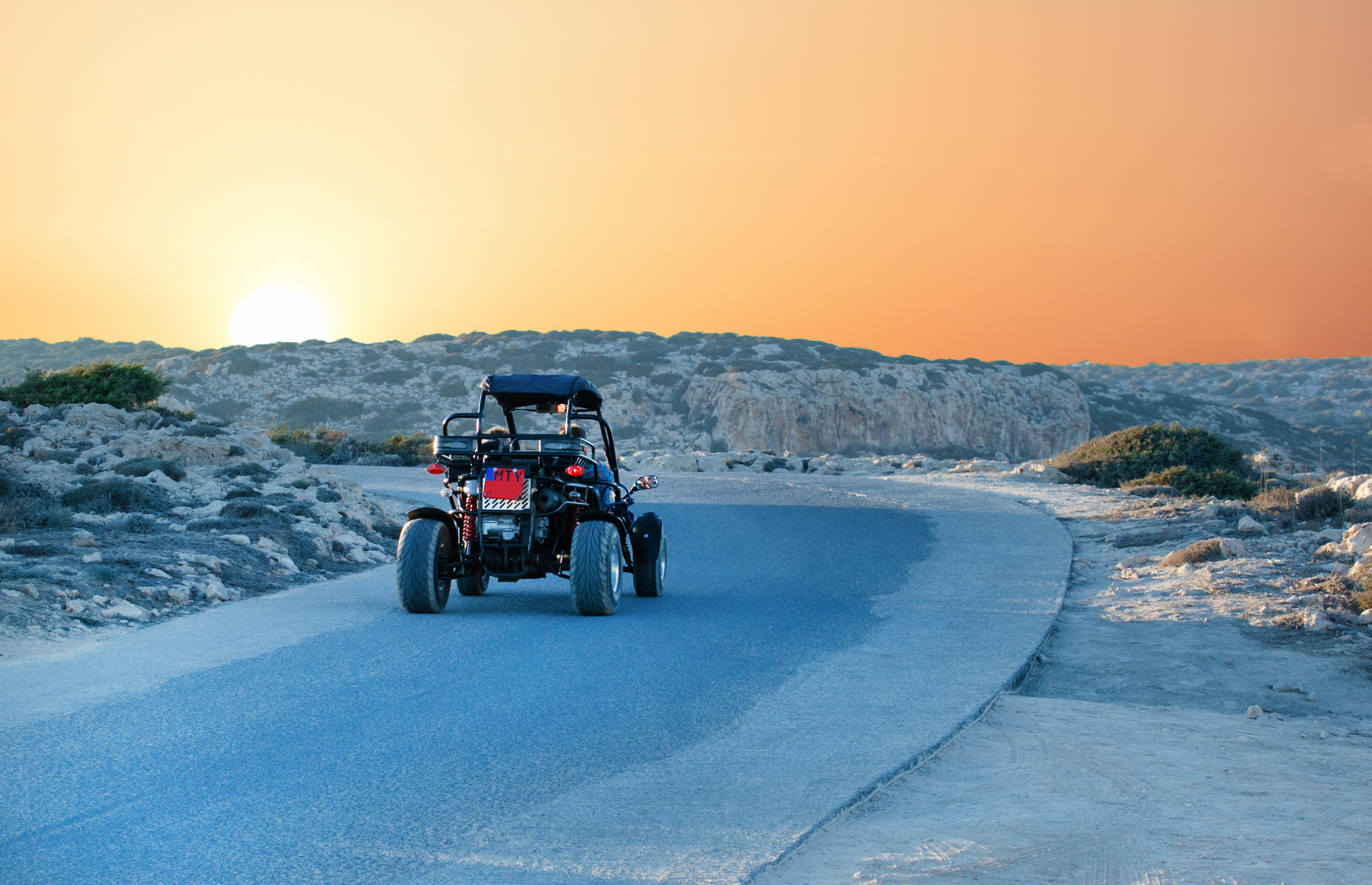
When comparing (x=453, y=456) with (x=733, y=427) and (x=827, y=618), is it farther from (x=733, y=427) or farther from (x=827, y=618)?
(x=733, y=427)

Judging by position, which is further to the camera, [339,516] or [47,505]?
[339,516]

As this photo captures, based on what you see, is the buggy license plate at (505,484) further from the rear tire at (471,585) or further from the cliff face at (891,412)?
the cliff face at (891,412)

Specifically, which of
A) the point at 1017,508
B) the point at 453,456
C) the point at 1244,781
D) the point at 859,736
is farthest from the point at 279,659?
the point at 1017,508

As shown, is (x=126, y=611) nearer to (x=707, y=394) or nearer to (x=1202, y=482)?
(x=1202, y=482)

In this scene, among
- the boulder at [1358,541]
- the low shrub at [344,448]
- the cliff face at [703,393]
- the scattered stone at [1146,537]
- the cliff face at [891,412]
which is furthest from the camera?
the cliff face at [703,393]

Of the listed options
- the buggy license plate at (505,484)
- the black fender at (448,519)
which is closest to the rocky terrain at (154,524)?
the black fender at (448,519)

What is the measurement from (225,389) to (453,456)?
7098 centimetres

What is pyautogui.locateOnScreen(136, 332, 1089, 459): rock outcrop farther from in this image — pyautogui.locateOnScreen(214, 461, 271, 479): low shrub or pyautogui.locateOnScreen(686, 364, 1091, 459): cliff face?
pyautogui.locateOnScreen(214, 461, 271, 479): low shrub

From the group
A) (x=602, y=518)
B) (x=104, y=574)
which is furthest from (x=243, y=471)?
(x=602, y=518)

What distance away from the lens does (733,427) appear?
64.8 meters

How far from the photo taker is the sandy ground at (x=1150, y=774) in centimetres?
446

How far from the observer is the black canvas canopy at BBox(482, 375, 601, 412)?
Result: 421 inches

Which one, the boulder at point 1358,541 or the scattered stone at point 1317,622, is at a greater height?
the boulder at point 1358,541

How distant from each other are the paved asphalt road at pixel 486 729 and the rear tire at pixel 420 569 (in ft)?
0.55
